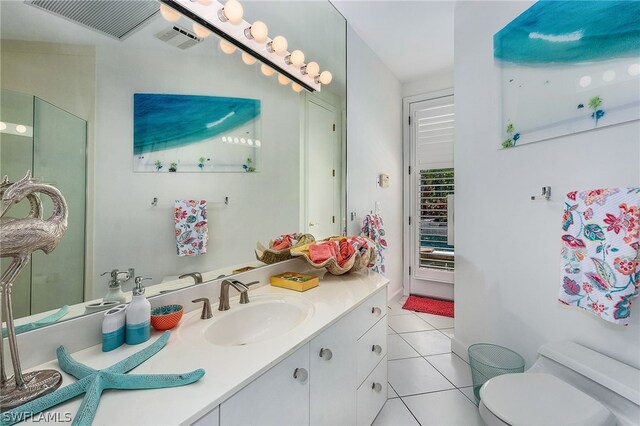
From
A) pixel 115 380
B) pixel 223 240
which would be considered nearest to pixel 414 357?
pixel 223 240

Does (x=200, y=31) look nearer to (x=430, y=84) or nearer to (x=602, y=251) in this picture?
(x=602, y=251)

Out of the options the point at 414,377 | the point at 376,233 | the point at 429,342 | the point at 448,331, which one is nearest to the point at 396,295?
the point at 448,331

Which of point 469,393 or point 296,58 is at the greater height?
point 296,58

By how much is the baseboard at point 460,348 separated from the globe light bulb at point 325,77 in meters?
2.34

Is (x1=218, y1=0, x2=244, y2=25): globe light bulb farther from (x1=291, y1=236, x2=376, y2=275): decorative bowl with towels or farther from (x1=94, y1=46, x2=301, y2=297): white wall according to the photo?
(x1=291, y1=236, x2=376, y2=275): decorative bowl with towels

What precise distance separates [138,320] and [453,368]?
84.0 inches

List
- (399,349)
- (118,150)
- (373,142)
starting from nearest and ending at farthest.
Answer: (118,150) → (399,349) → (373,142)

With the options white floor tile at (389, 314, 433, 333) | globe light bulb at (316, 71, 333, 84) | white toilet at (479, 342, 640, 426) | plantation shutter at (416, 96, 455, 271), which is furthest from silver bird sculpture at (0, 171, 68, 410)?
plantation shutter at (416, 96, 455, 271)

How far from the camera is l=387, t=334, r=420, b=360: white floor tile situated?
2.17m

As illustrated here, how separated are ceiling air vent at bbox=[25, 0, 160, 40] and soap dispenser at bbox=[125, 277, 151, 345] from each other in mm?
908

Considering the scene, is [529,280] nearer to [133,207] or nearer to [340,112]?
[340,112]

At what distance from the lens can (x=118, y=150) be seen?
96cm
